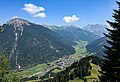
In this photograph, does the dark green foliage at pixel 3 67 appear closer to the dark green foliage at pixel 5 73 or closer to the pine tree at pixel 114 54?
the dark green foliage at pixel 5 73

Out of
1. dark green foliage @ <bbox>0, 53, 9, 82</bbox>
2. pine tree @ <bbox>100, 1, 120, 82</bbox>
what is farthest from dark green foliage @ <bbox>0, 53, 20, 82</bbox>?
pine tree @ <bbox>100, 1, 120, 82</bbox>

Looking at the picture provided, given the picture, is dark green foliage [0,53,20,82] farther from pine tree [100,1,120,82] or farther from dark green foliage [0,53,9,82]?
pine tree [100,1,120,82]

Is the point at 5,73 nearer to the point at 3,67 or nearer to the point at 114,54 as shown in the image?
the point at 3,67

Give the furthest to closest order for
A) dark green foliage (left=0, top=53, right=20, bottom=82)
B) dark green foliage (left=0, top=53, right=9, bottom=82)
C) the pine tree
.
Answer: dark green foliage (left=0, top=53, right=9, bottom=82) → dark green foliage (left=0, top=53, right=20, bottom=82) → the pine tree

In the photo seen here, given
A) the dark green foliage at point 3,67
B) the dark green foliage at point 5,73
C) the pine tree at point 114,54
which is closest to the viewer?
the pine tree at point 114,54

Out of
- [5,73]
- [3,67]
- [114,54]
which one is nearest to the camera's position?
[114,54]

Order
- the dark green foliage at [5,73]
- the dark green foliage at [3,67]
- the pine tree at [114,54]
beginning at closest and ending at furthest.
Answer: the pine tree at [114,54] < the dark green foliage at [5,73] < the dark green foliage at [3,67]

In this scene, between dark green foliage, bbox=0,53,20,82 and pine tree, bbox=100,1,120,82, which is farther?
dark green foliage, bbox=0,53,20,82

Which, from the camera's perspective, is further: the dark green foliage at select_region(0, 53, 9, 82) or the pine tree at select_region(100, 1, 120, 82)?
the dark green foliage at select_region(0, 53, 9, 82)

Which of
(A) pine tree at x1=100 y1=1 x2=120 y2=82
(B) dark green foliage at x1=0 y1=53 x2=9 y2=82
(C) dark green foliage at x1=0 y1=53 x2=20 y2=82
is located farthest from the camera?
(B) dark green foliage at x1=0 y1=53 x2=9 y2=82

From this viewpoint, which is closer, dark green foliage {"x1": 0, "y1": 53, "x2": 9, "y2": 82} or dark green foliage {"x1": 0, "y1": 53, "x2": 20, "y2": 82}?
dark green foliage {"x1": 0, "y1": 53, "x2": 20, "y2": 82}

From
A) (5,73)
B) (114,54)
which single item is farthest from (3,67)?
(114,54)

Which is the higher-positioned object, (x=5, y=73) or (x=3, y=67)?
(x=3, y=67)

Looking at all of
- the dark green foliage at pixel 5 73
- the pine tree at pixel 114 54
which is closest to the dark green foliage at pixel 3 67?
the dark green foliage at pixel 5 73
